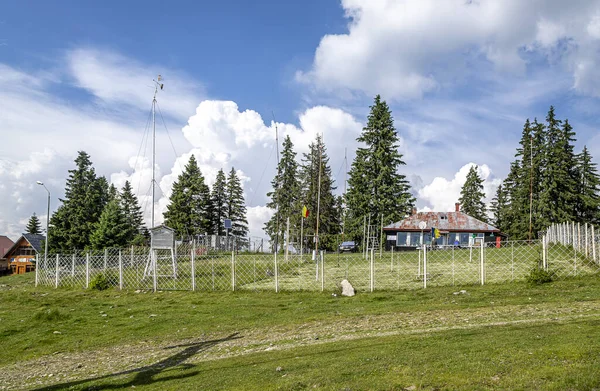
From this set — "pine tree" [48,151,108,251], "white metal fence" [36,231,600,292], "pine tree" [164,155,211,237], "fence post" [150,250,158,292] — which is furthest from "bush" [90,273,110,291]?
"pine tree" [164,155,211,237]

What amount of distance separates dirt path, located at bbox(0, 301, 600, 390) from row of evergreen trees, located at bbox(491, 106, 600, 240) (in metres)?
45.2

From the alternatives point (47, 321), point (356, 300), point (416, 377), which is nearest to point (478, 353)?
point (416, 377)

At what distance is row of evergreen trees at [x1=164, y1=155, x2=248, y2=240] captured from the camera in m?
64.2

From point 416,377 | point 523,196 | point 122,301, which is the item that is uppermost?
point 523,196

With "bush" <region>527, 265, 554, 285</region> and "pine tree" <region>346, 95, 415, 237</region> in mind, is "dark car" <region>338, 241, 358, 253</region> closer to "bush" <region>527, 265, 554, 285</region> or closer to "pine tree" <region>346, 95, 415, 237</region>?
"pine tree" <region>346, 95, 415, 237</region>

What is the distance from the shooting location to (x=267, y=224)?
239ft

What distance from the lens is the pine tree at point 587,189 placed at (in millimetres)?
54469

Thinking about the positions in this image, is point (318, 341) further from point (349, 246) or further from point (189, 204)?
point (189, 204)

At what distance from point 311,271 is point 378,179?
91.2 feet

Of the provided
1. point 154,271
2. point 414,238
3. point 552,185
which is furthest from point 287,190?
point 154,271

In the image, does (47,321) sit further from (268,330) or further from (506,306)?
(506,306)

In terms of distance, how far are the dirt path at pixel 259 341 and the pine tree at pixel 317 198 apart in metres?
51.1

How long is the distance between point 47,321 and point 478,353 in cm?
1414

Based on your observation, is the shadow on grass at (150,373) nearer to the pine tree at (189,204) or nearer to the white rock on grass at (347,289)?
the white rock on grass at (347,289)
